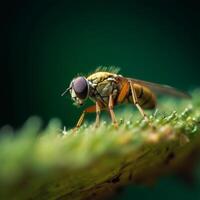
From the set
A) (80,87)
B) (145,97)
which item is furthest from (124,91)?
(80,87)

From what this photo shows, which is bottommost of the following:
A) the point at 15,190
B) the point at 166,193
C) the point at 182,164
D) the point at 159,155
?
the point at 166,193

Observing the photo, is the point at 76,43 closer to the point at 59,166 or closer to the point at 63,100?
the point at 63,100

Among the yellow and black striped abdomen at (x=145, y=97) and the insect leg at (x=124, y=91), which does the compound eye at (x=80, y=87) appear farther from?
the yellow and black striped abdomen at (x=145, y=97)

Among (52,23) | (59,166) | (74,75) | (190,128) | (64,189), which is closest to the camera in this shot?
(59,166)

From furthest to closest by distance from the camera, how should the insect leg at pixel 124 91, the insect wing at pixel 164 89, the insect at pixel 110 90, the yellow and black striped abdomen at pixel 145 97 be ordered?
the yellow and black striped abdomen at pixel 145 97, the insect leg at pixel 124 91, the insect at pixel 110 90, the insect wing at pixel 164 89

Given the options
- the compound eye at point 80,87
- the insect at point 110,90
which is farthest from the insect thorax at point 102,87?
the compound eye at point 80,87

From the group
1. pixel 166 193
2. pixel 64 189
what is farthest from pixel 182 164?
pixel 64 189

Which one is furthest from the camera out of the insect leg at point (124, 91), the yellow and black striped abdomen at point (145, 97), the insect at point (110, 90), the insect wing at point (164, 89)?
the yellow and black striped abdomen at point (145, 97)
